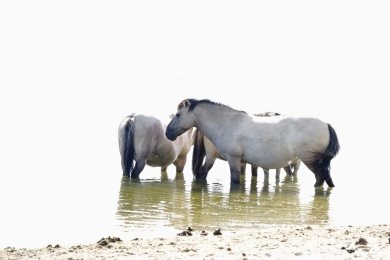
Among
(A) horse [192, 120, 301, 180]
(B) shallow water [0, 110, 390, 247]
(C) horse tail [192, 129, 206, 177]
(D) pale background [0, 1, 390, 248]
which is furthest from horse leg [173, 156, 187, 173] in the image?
(D) pale background [0, 1, 390, 248]

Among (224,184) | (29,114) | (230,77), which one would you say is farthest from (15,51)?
(224,184)

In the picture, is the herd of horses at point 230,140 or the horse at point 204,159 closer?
the herd of horses at point 230,140

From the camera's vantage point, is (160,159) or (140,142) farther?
(160,159)

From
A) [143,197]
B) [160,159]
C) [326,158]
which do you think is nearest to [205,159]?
[160,159]

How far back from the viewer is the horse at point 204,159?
14.6m

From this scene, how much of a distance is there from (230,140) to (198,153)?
1.11 metres

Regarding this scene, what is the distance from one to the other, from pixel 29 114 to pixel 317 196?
10.6 metres

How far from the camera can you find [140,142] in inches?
566

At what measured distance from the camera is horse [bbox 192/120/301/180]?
1465 centimetres

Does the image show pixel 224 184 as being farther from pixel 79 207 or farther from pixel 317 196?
pixel 79 207

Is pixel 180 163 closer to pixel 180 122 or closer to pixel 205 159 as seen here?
pixel 205 159

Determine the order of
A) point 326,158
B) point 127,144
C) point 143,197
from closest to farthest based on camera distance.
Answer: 1. point 143,197
2. point 326,158
3. point 127,144

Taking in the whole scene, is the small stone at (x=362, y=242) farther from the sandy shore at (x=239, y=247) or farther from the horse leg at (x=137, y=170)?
the horse leg at (x=137, y=170)

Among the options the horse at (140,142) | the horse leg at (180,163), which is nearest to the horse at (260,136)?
the horse at (140,142)
